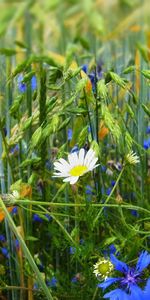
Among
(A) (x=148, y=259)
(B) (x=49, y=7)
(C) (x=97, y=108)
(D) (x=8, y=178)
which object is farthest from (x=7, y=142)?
(B) (x=49, y=7)

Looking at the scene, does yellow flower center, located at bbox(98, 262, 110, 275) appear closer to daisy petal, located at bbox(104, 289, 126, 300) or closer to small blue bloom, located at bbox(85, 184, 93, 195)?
daisy petal, located at bbox(104, 289, 126, 300)

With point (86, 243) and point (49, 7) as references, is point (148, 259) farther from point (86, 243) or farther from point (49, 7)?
point (49, 7)

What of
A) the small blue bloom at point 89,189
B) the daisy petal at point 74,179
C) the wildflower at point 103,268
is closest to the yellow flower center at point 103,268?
the wildflower at point 103,268

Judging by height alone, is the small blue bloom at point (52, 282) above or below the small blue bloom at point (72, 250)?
below

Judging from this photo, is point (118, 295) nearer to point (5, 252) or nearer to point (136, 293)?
point (136, 293)

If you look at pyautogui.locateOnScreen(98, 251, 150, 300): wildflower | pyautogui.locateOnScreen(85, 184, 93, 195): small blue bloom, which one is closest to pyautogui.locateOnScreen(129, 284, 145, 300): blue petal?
pyautogui.locateOnScreen(98, 251, 150, 300): wildflower

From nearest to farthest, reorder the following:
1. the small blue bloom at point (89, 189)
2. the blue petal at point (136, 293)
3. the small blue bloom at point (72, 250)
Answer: the blue petal at point (136, 293) → the small blue bloom at point (72, 250) → the small blue bloom at point (89, 189)

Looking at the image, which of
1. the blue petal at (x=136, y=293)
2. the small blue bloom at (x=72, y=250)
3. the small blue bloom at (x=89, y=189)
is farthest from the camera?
the small blue bloom at (x=89, y=189)

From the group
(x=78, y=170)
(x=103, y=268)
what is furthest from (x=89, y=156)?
(x=103, y=268)

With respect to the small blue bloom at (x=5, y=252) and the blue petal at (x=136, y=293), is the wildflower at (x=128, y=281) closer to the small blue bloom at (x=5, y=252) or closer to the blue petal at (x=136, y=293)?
the blue petal at (x=136, y=293)
